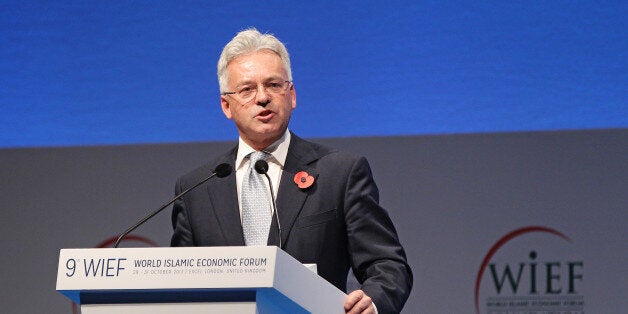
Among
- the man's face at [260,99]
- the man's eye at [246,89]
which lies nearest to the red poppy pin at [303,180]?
the man's face at [260,99]

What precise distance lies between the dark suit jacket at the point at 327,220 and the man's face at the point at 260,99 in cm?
10

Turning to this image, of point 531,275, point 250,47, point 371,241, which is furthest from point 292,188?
point 531,275

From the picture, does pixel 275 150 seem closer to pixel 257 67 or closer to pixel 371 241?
pixel 257 67

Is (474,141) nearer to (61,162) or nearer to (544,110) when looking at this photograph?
(544,110)

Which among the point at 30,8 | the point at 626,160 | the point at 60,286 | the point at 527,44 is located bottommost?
the point at 60,286

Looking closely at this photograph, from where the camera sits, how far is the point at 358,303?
6.48 ft

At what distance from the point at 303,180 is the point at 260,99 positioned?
23cm

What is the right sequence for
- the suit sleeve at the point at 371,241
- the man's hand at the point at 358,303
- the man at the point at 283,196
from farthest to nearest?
the man at the point at 283,196
the suit sleeve at the point at 371,241
the man's hand at the point at 358,303

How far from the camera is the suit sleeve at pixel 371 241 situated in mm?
2250

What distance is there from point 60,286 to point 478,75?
8.80 feet

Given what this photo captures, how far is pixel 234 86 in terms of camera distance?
2473mm

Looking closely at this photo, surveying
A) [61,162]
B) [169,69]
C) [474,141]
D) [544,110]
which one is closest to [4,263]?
[61,162]

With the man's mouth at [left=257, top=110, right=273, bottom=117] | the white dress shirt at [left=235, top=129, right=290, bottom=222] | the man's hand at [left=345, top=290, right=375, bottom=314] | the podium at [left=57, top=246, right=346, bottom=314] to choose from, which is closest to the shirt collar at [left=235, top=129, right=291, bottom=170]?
the white dress shirt at [left=235, top=129, right=290, bottom=222]

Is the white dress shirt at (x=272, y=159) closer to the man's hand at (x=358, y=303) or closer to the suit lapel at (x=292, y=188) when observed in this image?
the suit lapel at (x=292, y=188)
